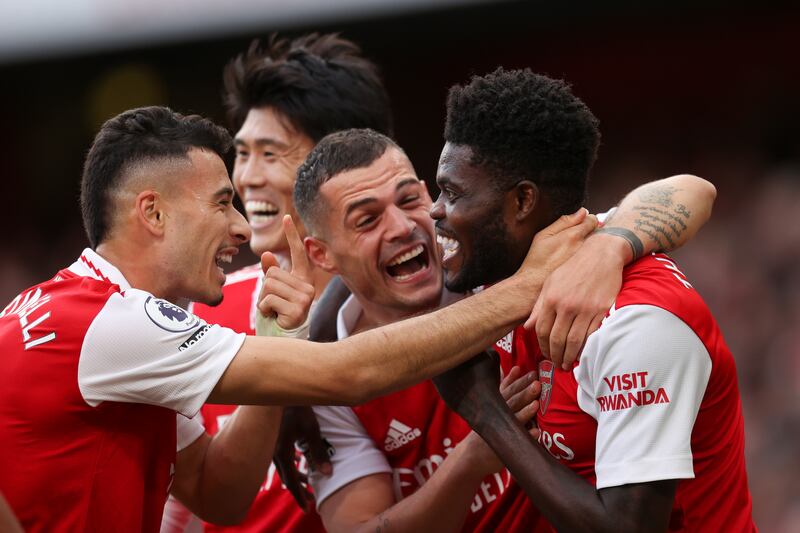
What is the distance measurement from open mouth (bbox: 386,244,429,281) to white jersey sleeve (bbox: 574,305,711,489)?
3.84 feet

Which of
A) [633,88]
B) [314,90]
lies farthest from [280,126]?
[633,88]

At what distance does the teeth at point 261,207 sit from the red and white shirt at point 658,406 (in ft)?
7.56

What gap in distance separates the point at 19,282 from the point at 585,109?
1115cm

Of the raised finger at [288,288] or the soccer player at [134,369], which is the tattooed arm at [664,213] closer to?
the soccer player at [134,369]

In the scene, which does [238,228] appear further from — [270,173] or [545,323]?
[270,173]

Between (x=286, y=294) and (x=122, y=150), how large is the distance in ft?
2.45

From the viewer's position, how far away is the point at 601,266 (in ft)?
10.8

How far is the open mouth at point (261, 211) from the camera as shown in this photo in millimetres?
5410

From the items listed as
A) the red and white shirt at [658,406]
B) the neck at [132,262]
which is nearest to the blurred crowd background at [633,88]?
the red and white shirt at [658,406]

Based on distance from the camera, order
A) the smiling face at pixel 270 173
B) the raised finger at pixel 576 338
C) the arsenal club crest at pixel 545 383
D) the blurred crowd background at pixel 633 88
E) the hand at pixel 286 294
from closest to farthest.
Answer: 1. the raised finger at pixel 576 338
2. the arsenal club crest at pixel 545 383
3. the hand at pixel 286 294
4. the smiling face at pixel 270 173
5. the blurred crowd background at pixel 633 88

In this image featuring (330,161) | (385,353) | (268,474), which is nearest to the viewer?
(385,353)

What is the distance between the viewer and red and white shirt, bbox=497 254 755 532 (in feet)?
9.98

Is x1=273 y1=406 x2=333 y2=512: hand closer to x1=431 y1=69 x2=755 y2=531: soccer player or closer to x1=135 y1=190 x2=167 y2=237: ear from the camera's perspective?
x1=431 y1=69 x2=755 y2=531: soccer player

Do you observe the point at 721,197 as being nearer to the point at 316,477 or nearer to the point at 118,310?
the point at 316,477
